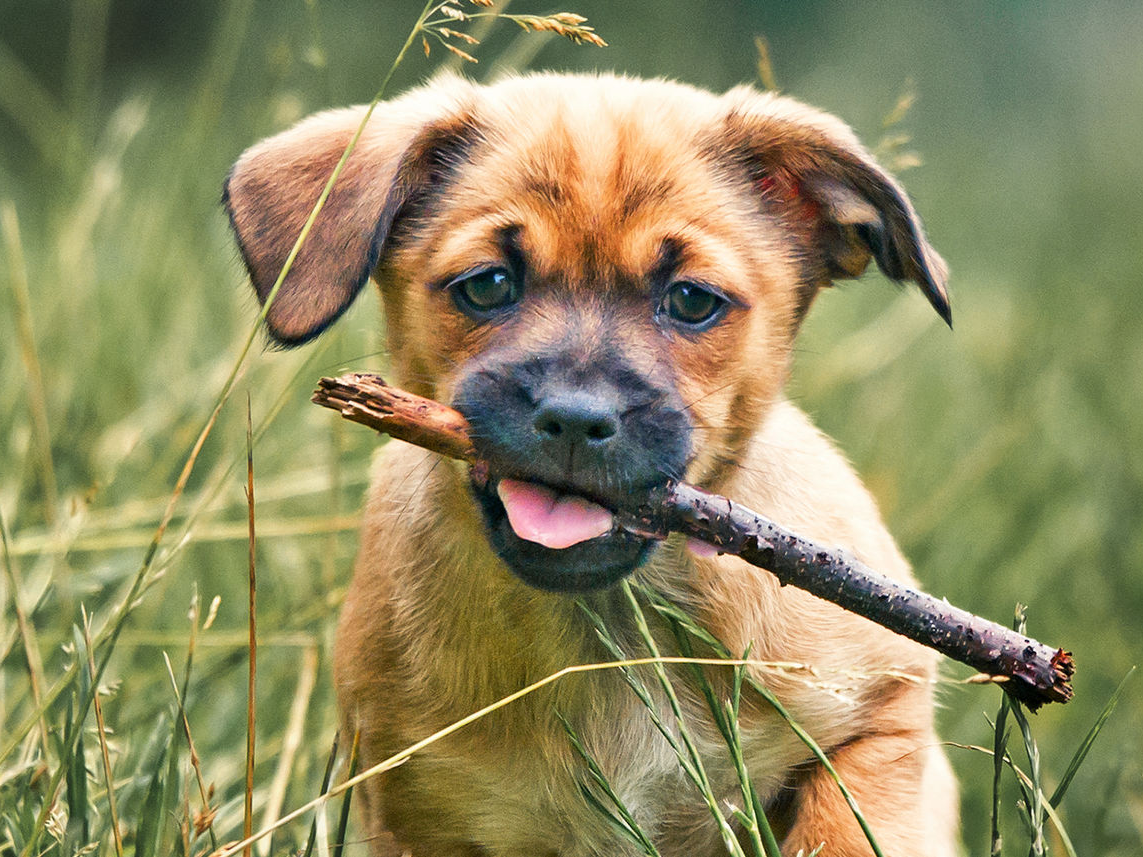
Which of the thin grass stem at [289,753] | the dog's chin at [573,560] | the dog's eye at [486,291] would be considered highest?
the dog's eye at [486,291]

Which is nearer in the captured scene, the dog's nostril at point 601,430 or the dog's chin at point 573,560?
the dog's nostril at point 601,430

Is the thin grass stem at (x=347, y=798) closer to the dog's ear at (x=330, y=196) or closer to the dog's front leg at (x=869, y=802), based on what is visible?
the dog's ear at (x=330, y=196)

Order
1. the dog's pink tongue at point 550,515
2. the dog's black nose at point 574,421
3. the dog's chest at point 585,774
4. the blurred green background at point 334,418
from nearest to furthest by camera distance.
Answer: the dog's black nose at point 574,421, the dog's pink tongue at point 550,515, the dog's chest at point 585,774, the blurred green background at point 334,418

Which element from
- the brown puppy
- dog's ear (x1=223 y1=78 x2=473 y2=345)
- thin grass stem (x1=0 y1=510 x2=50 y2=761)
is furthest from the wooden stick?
thin grass stem (x1=0 y1=510 x2=50 y2=761)

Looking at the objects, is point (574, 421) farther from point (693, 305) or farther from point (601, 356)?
point (693, 305)

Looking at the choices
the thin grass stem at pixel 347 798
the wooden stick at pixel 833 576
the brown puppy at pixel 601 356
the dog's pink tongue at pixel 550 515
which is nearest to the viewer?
the wooden stick at pixel 833 576

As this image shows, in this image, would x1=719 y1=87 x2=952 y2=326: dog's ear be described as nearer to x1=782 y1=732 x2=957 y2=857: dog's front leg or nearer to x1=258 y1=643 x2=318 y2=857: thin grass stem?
x1=782 y1=732 x2=957 y2=857: dog's front leg

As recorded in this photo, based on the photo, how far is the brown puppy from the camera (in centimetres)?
310

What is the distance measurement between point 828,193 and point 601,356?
2.89 ft

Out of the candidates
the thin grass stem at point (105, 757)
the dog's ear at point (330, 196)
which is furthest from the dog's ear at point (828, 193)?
the thin grass stem at point (105, 757)

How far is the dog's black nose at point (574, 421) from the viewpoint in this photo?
268 centimetres

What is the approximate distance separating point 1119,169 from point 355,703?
7.89m

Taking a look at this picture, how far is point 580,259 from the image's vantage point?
10.2 feet

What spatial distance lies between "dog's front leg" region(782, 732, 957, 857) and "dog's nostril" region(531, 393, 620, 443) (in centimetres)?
106
